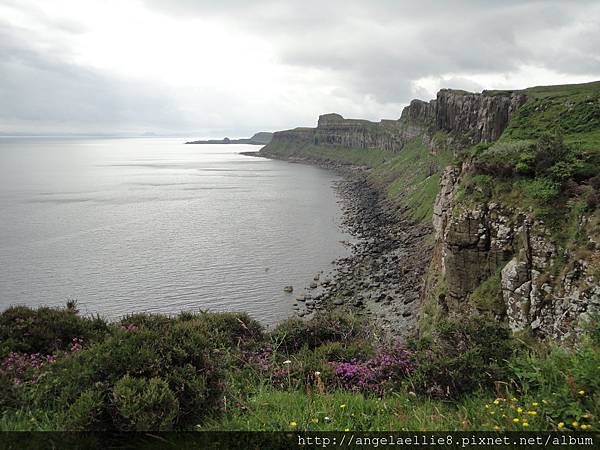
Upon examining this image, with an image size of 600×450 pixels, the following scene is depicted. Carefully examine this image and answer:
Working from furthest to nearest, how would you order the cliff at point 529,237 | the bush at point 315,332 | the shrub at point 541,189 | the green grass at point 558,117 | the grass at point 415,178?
the grass at point 415,178 → the green grass at point 558,117 → the shrub at point 541,189 → the cliff at point 529,237 → the bush at point 315,332

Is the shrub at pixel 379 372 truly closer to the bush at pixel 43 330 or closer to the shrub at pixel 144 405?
the shrub at pixel 144 405

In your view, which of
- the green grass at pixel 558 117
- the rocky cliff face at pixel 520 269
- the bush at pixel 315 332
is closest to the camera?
the bush at pixel 315 332

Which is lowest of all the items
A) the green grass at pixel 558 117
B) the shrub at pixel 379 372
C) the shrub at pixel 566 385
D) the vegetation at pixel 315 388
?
the shrub at pixel 379 372

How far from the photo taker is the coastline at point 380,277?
43.5 m

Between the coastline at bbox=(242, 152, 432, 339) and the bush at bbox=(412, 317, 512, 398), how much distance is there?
1792cm

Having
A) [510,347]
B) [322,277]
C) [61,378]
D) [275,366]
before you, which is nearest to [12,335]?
[61,378]

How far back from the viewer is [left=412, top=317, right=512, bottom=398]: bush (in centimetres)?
817

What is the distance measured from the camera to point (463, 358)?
A: 8562 mm

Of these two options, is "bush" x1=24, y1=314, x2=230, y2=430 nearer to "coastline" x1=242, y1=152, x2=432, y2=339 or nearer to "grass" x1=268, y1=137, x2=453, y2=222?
"coastline" x1=242, y1=152, x2=432, y2=339

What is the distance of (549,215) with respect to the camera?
2244cm

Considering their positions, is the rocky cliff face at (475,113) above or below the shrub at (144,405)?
above

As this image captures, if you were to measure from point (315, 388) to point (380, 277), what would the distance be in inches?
1814

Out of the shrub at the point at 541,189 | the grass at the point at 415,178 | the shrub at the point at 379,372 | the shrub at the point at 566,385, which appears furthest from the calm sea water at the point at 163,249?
the shrub at the point at 566,385

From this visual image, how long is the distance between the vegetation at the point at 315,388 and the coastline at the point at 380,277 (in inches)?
714
